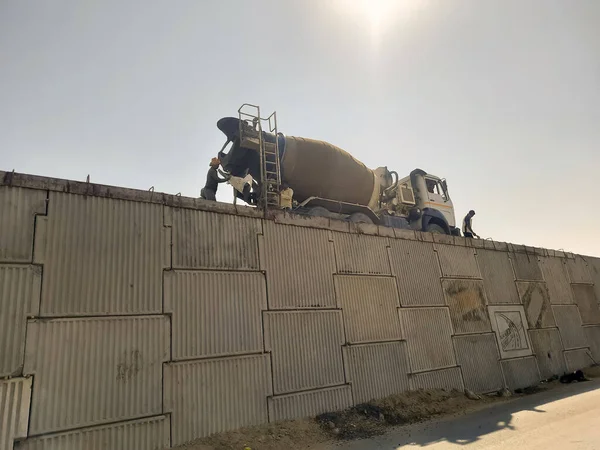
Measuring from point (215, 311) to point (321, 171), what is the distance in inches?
219

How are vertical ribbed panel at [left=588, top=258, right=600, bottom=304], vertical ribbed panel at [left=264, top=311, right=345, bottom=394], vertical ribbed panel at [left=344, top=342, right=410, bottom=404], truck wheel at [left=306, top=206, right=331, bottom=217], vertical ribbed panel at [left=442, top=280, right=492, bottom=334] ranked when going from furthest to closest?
vertical ribbed panel at [left=588, top=258, right=600, bottom=304] < vertical ribbed panel at [left=442, top=280, right=492, bottom=334] < truck wheel at [left=306, top=206, right=331, bottom=217] < vertical ribbed panel at [left=344, top=342, right=410, bottom=404] < vertical ribbed panel at [left=264, top=311, right=345, bottom=394]

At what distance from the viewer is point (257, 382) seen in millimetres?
7879

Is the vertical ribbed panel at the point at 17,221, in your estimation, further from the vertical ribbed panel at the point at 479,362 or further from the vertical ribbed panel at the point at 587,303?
the vertical ribbed panel at the point at 587,303

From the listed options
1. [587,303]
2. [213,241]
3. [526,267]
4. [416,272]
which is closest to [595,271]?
[587,303]

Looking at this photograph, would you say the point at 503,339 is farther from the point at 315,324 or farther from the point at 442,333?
the point at 315,324

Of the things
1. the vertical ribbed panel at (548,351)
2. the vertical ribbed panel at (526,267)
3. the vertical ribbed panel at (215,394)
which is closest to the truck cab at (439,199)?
the vertical ribbed panel at (526,267)

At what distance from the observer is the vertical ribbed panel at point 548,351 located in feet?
48.4

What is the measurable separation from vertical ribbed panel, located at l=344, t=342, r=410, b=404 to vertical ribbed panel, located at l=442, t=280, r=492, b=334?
3.04 meters

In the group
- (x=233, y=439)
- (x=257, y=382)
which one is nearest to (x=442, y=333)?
(x=257, y=382)

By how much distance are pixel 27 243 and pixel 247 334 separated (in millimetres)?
4327

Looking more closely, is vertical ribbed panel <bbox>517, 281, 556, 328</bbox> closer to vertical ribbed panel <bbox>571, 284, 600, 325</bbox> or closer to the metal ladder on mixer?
vertical ribbed panel <bbox>571, 284, 600, 325</bbox>

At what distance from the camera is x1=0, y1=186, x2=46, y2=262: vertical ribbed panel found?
6.11 metres

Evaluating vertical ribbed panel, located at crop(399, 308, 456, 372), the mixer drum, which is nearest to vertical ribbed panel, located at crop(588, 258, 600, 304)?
vertical ribbed panel, located at crop(399, 308, 456, 372)

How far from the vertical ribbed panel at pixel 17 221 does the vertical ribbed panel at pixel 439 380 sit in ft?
31.5
